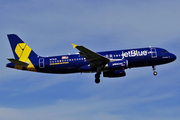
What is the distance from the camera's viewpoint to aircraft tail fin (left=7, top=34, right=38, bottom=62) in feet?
190

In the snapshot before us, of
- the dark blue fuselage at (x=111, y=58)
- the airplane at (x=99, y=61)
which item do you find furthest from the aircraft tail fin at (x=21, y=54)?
the dark blue fuselage at (x=111, y=58)

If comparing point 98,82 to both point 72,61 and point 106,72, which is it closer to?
point 106,72

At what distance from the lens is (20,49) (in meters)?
59.0

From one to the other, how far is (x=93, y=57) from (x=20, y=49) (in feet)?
50.4

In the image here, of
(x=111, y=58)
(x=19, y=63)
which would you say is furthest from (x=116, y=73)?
(x=19, y=63)

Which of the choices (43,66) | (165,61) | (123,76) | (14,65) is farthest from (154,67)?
(14,65)

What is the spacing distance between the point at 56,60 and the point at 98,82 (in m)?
8.64

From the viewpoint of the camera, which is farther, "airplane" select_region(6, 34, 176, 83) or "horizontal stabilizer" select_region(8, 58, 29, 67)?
"horizontal stabilizer" select_region(8, 58, 29, 67)

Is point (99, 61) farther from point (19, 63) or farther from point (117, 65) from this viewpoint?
point (19, 63)

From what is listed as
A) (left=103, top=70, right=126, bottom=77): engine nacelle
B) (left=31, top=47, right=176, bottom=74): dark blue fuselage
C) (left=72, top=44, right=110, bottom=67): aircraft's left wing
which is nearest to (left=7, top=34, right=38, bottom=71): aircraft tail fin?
(left=31, top=47, right=176, bottom=74): dark blue fuselage

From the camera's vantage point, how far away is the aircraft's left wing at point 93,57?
49947 mm

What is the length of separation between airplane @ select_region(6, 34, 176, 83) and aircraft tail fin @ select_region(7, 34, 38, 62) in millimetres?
714

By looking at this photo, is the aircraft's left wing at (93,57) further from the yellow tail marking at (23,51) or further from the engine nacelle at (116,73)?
the yellow tail marking at (23,51)

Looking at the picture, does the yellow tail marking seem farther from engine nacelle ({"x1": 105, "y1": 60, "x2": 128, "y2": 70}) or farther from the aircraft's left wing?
engine nacelle ({"x1": 105, "y1": 60, "x2": 128, "y2": 70})
